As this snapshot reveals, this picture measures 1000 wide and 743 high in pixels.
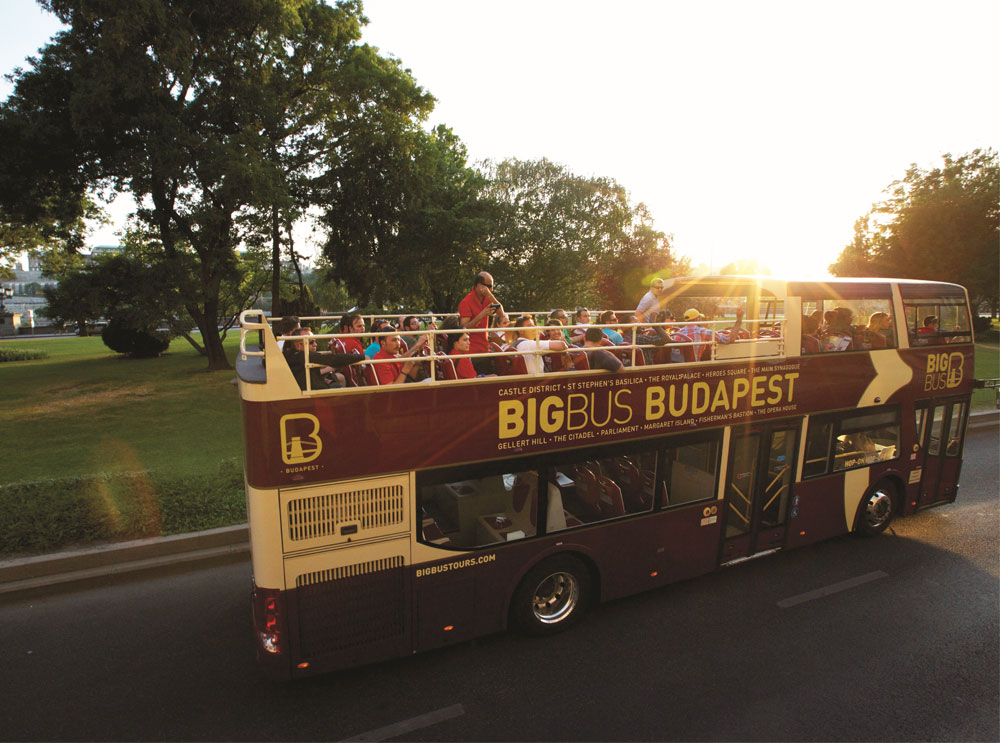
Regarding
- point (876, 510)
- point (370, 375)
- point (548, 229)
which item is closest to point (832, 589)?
point (876, 510)

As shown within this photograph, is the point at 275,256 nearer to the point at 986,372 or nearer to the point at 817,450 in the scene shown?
the point at 817,450

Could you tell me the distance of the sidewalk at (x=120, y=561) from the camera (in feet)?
21.9

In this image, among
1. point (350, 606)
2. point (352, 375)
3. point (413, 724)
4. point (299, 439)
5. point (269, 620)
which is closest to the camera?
point (299, 439)

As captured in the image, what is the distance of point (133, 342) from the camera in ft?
98.2

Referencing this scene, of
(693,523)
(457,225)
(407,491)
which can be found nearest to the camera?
(407,491)

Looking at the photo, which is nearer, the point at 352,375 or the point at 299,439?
the point at 299,439

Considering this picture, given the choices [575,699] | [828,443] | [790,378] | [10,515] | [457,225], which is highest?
[457,225]

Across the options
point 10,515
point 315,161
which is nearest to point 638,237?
point 315,161

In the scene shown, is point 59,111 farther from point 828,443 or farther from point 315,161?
point 828,443

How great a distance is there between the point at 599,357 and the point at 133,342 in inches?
1272

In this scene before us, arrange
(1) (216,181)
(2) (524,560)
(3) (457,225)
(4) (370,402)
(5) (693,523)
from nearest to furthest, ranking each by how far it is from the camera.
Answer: (4) (370,402) → (2) (524,560) → (5) (693,523) → (1) (216,181) → (3) (457,225)

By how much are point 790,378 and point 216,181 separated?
61.6ft

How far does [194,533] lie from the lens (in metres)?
7.65

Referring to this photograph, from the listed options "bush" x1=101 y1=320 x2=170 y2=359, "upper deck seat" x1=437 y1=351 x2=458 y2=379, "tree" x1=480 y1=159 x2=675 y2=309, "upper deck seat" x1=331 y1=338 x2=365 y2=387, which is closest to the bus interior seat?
"upper deck seat" x1=437 y1=351 x2=458 y2=379
